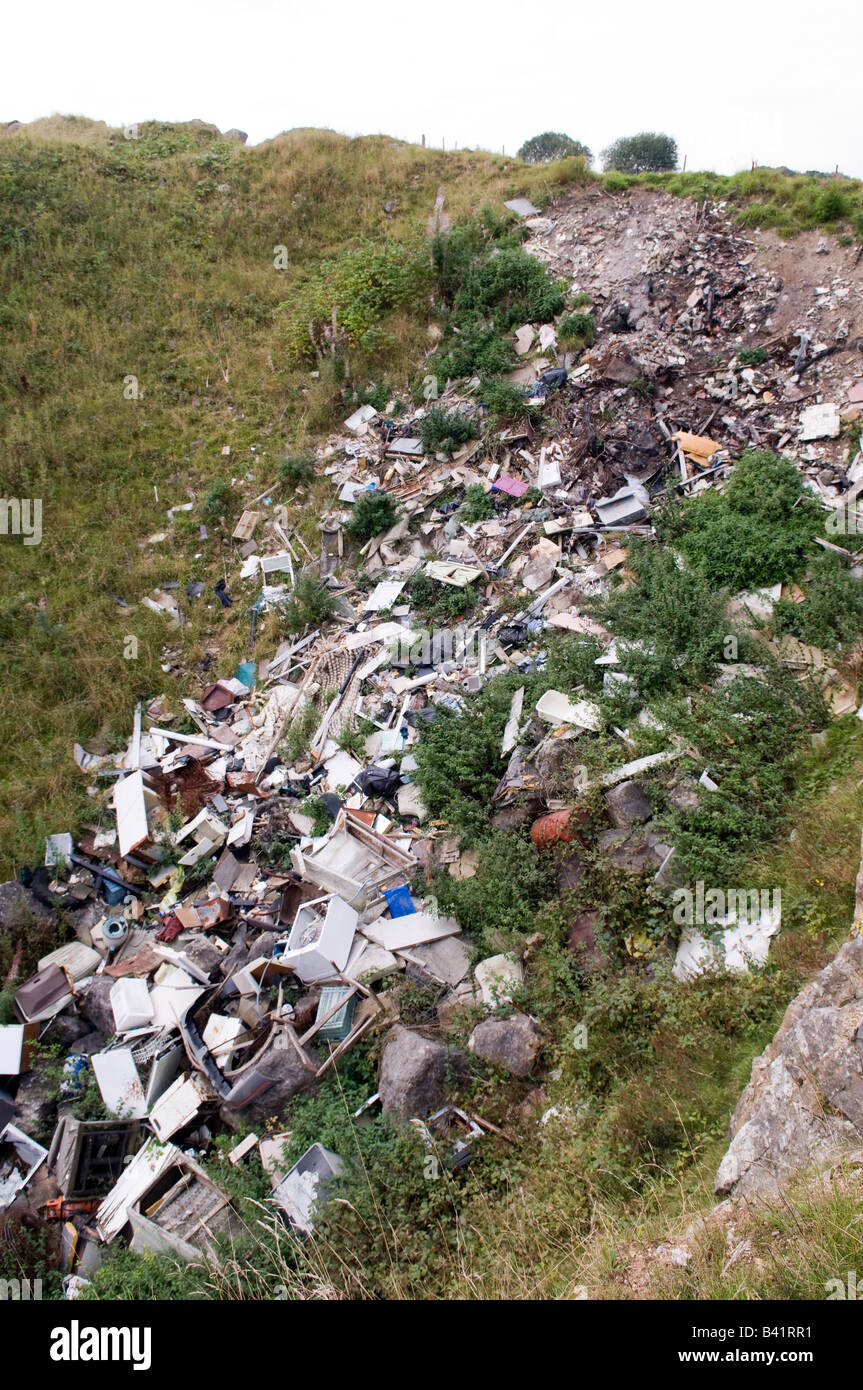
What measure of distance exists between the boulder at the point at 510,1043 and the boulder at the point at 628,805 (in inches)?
62.8

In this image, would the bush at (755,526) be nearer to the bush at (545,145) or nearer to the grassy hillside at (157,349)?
the grassy hillside at (157,349)

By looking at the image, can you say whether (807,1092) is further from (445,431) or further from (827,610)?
(445,431)

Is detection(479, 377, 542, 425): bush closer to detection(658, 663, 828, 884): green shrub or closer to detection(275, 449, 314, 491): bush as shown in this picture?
detection(275, 449, 314, 491): bush

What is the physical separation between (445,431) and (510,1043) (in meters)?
7.83

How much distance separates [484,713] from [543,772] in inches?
36.9

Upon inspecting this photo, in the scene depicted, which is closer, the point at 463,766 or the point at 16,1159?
the point at 16,1159

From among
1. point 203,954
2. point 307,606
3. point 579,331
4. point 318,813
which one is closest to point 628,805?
point 318,813

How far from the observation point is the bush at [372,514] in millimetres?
9398

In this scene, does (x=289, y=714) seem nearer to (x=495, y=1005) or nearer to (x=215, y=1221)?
(x=495, y=1005)

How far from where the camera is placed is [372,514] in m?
9.38

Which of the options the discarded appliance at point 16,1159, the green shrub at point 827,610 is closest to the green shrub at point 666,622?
the green shrub at point 827,610

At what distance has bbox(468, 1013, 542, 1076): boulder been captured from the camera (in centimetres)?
477

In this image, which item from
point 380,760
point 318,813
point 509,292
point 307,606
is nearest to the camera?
point 318,813
